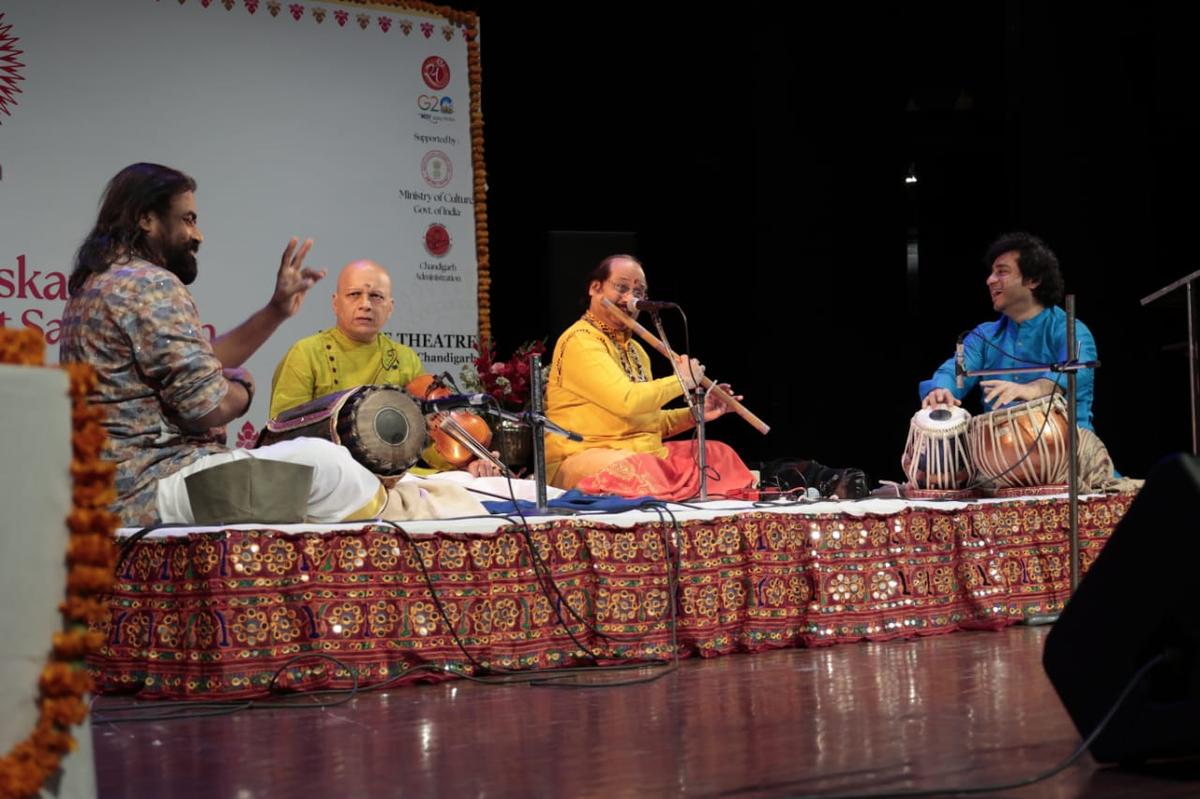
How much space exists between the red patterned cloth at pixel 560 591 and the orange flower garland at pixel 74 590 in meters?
1.67

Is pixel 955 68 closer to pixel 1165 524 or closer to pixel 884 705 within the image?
pixel 884 705

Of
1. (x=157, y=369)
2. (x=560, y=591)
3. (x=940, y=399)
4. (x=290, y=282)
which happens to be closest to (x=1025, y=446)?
(x=940, y=399)

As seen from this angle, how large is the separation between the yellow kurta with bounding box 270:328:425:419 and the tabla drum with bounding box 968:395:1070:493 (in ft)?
8.44

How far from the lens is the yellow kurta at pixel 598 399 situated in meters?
5.88

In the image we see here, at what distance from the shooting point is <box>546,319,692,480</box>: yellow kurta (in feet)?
19.3

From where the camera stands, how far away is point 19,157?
6.61 metres

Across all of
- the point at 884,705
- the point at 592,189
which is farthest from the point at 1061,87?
the point at 884,705

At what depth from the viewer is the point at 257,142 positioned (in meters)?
7.29

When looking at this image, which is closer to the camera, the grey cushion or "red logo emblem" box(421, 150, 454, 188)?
the grey cushion

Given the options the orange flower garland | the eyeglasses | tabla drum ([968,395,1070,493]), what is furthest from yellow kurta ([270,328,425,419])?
the orange flower garland

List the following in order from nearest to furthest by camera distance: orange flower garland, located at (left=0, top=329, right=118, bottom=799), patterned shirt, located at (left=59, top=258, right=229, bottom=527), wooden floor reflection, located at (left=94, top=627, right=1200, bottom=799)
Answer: orange flower garland, located at (left=0, top=329, right=118, bottom=799) < wooden floor reflection, located at (left=94, top=627, right=1200, bottom=799) < patterned shirt, located at (left=59, top=258, right=229, bottom=527)

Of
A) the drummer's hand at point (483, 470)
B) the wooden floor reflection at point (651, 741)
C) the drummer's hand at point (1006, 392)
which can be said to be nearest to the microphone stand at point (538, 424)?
the wooden floor reflection at point (651, 741)

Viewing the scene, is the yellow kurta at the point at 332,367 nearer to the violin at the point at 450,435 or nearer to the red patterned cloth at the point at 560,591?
the violin at the point at 450,435

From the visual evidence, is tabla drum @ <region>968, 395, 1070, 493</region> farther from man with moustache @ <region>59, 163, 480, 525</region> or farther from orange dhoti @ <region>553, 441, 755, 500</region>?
man with moustache @ <region>59, 163, 480, 525</region>
